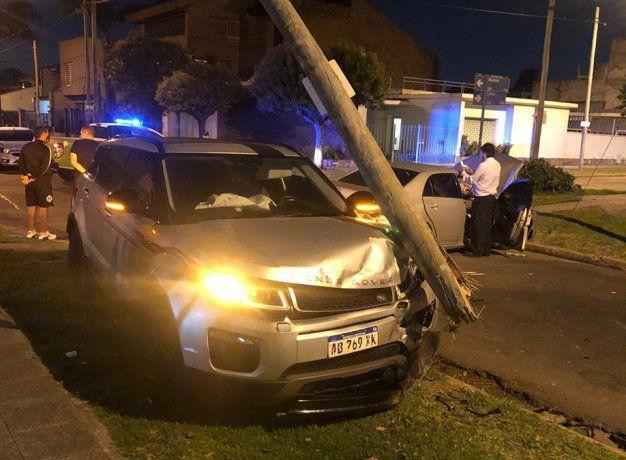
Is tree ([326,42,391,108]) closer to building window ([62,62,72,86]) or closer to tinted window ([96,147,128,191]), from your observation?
tinted window ([96,147,128,191])

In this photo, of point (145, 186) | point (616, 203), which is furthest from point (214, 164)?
point (616, 203)

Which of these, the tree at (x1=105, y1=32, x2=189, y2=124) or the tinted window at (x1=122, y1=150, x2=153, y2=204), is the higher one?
the tree at (x1=105, y1=32, x2=189, y2=124)

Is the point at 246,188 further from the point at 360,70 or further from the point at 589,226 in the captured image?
the point at 360,70

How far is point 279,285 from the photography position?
10.7ft

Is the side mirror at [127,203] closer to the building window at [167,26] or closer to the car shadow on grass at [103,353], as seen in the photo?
the car shadow on grass at [103,353]

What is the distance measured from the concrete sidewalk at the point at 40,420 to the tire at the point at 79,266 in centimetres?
166

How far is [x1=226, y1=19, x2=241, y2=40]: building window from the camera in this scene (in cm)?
3506

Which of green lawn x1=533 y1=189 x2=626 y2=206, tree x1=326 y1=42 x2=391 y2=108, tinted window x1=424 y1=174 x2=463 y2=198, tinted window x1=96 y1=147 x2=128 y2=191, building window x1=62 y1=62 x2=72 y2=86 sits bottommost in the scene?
green lawn x1=533 y1=189 x2=626 y2=206

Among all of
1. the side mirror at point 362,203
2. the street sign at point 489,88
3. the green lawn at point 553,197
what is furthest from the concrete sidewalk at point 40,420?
the green lawn at point 553,197

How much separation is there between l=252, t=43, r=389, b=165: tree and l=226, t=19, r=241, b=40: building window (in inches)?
494

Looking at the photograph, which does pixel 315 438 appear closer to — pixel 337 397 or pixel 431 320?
pixel 337 397

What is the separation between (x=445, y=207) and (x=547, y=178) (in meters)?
9.45

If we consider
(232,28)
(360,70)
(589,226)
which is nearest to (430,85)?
(232,28)

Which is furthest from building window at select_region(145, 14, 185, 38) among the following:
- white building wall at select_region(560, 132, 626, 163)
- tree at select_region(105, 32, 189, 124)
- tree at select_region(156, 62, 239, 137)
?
white building wall at select_region(560, 132, 626, 163)
